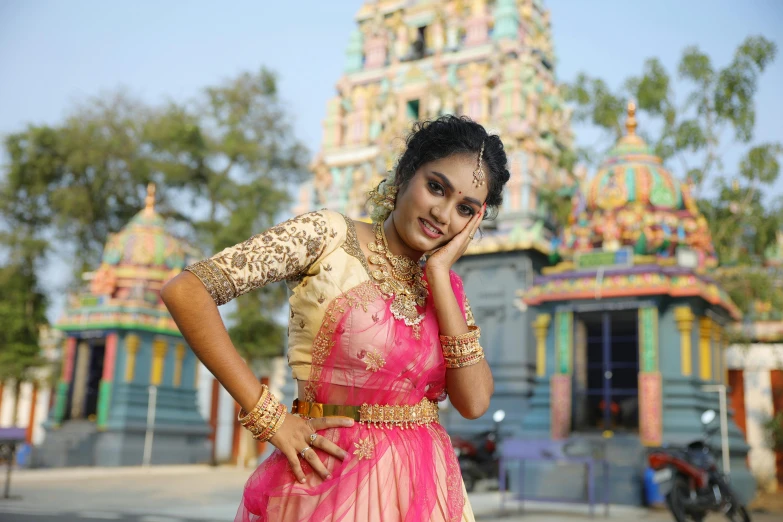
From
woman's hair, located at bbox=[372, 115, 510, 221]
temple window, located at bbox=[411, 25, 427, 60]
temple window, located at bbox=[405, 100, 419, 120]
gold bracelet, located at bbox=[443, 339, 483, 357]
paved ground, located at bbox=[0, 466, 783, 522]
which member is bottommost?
paved ground, located at bbox=[0, 466, 783, 522]

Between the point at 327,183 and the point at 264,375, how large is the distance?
16.7ft

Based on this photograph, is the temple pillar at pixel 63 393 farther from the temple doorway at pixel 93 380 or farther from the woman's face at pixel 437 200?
the woman's face at pixel 437 200

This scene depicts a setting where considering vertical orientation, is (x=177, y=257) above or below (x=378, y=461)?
above

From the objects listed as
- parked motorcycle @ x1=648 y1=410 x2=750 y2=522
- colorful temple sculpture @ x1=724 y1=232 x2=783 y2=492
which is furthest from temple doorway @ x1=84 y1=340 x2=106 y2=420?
colorful temple sculpture @ x1=724 y1=232 x2=783 y2=492

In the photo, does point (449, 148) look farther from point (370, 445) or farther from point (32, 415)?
point (32, 415)

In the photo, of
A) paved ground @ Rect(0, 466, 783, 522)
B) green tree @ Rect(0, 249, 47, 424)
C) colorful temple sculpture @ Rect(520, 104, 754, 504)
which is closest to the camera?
paved ground @ Rect(0, 466, 783, 522)

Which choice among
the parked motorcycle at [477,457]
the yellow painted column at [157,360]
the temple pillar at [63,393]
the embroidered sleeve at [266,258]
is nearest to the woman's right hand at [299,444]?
the embroidered sleeve at [266,258]

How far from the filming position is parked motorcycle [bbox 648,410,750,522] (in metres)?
7.48

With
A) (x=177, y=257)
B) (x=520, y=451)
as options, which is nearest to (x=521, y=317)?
(x=520, y=451)

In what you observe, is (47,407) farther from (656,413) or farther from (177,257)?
(656,413)

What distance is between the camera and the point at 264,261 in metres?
1.76

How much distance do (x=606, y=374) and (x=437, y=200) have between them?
9.01 m

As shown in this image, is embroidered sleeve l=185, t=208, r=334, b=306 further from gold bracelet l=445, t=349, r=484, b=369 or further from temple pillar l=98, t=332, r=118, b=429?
temple pillar l=98, t=332, r=118, b=429

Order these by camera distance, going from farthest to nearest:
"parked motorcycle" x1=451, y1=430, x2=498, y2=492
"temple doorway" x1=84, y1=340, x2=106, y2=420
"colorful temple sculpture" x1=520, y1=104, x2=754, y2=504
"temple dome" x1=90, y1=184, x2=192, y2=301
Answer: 1. "temple dome" x1=90, y1=184, x2=192, y2=301
2. "temple doorway" x1=84, y1=340, x2=106, y2=420
3. "parked motorcycle" x1=451, y1=430, x2=498, y2=492
4. "colorful temple sculpture" x1=520, y1=104, x2=754, y2=504
